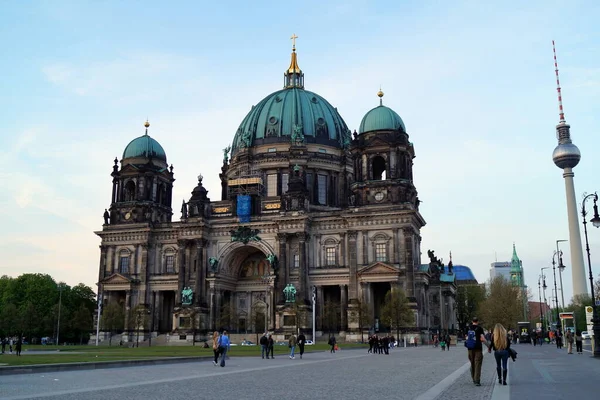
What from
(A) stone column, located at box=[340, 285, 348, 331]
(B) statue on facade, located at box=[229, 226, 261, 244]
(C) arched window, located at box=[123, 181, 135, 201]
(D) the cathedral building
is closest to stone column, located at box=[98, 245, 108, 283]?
(D) the cathedral building

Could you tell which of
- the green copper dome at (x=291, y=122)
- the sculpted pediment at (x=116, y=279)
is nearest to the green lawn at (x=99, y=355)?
the sculpted pediment at (x=116, y=279)

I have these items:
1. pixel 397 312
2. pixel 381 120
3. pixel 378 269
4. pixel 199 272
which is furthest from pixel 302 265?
pixel 381 120

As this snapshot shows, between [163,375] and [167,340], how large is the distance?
2274 inches

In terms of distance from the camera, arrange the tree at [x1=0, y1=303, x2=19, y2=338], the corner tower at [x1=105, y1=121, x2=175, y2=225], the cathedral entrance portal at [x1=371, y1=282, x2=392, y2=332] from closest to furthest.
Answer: the cathedral entrance portal at [x1=371, y1=282, x2=392, y2=332] → the corner tower at [x1=105, y1=121, x2=175, y2=225] → the tree at [x1=0, y1=303, x2=19, y2=338]

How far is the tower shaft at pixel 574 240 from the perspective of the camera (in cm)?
14812

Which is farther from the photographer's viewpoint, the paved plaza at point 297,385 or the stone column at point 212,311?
the stone column at point 212,311

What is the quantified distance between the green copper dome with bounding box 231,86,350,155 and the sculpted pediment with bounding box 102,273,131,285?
2614 centimetres

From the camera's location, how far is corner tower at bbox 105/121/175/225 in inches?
3482

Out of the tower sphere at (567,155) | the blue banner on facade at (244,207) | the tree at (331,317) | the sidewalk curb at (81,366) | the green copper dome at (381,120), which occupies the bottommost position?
the sidewalk curb at (81,366)

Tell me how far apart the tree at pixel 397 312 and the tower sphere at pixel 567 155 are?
310 feet

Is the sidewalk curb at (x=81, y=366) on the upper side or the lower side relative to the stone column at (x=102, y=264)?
lower

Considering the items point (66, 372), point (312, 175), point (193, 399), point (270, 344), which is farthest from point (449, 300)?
point (193, 399)

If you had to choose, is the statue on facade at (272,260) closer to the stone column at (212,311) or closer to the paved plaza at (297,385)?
the stone column at (212,311)

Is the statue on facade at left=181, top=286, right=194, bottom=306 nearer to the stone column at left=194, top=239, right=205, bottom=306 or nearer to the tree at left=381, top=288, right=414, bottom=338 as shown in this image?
the stone column at left=194, top=239, right=205, bottom=306
